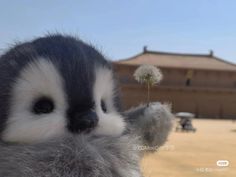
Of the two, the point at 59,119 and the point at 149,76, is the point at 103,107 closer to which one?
the point at 59,119

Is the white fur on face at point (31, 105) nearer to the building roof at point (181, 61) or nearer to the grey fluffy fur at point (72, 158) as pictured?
the grey fluffy fur at point (72, 158)

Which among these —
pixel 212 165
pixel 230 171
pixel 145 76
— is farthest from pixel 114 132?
pixel 212 165

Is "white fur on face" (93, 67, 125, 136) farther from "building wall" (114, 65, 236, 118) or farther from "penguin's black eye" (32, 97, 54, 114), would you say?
"building wall" (114, 65, 236, 118)

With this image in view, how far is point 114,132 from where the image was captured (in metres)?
1.28

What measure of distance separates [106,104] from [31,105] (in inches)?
10.4

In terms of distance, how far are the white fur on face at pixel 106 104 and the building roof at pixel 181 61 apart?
2277 centimetres

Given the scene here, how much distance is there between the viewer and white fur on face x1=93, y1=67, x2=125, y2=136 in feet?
4.05

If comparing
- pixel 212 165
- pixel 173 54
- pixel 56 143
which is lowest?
pixel 212 165

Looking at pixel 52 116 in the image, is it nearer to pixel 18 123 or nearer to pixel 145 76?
pixel 18 123

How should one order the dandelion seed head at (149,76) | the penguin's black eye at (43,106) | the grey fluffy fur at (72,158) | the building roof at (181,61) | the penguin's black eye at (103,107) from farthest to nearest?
the building roof at (181,61) → the dandelion seed head at (149,76) → the penguin's black eye at (103,107) → the penguin's black eye at (43,106) → the grey fluffy fur at (72,158)

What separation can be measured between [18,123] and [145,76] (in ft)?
8.49

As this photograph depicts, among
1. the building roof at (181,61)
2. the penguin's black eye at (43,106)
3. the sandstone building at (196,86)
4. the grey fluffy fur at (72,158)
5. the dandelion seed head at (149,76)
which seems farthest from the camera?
the building roof at (181,61)

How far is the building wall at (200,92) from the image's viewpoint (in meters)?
24.2

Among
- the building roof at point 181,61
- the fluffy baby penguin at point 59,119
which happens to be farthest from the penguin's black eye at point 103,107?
the building roof at point 181,61
